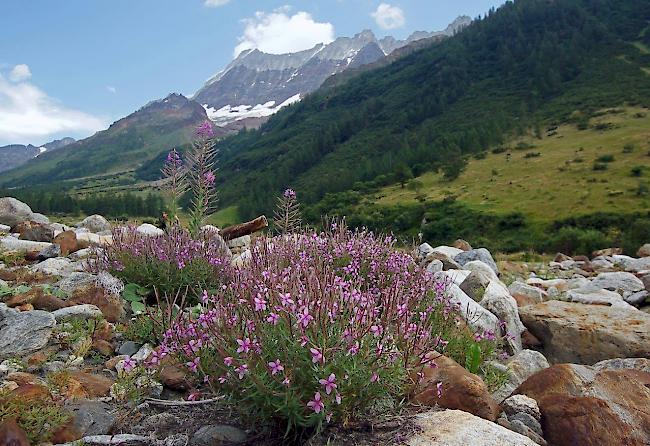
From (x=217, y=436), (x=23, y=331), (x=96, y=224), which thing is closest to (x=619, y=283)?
(x=217, y=436)

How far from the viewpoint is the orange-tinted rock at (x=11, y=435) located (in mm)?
2859

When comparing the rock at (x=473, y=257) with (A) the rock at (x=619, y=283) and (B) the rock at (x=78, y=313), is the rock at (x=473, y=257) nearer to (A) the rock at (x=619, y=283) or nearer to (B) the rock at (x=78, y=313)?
(A) the rock at (x=619, y=283)

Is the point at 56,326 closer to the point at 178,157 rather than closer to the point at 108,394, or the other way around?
the point at 108,394

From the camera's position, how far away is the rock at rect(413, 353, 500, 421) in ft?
12.1

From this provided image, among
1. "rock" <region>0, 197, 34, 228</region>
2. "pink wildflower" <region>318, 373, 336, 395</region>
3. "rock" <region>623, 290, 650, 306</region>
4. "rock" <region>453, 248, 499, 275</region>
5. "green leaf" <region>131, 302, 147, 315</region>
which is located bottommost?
"rock" <region>453, 248, 499, 275</region>

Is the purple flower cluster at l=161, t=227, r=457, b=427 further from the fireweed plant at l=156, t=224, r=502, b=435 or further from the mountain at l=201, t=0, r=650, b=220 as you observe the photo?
the mountain at l=201, t=0, r=650, b=220

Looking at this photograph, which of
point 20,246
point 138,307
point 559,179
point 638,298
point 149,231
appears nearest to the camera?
point 138,307

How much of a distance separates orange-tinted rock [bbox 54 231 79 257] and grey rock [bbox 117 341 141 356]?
15.7 feet

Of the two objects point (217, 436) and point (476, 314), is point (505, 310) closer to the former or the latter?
point (476, 314)

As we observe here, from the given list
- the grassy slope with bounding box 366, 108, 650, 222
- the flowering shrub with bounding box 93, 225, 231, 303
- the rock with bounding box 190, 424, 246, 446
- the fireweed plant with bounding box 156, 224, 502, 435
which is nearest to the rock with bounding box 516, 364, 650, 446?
the fireweed plant with bounding box 156, 224, 502, 435

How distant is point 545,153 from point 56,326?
9409 cm

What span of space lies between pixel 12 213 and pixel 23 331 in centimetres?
1144

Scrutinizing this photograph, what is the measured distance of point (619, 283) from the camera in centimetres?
1169

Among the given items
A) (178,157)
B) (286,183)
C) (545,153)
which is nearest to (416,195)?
(545,153)
